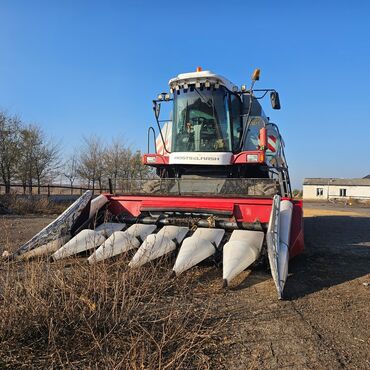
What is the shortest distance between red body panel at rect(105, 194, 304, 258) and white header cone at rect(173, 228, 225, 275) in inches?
29.6

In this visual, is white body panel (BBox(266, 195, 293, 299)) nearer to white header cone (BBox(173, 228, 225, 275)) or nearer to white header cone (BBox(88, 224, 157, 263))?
white header cone (BBox(173, 228, 225, 275))

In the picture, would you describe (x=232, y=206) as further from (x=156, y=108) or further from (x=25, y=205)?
(x=25, y=205)

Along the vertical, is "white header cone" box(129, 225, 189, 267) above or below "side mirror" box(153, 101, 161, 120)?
below

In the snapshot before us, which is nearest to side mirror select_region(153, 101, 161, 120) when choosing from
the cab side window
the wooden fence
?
the cab side window

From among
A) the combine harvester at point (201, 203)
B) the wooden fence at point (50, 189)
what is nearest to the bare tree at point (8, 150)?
the wooden fence at point (50, 189)

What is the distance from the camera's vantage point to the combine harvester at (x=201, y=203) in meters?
5.08

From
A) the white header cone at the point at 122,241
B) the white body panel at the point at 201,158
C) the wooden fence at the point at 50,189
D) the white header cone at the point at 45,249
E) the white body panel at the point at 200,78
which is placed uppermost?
the white body panel at the point at 200,78

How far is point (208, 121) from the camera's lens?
26.7 feet

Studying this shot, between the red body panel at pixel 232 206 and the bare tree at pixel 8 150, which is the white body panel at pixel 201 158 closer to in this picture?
the red body panel at pixel 232 206

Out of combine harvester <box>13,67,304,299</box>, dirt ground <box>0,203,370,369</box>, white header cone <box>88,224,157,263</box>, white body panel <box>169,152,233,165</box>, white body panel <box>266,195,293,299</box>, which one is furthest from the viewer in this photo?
white body panel <box>169,152,233,165</box>

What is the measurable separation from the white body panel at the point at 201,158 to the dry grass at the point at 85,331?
14.8 ft

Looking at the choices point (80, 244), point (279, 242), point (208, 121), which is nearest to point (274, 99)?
point (208, 121)

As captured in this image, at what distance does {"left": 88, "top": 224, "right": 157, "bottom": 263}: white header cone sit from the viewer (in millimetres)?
4936

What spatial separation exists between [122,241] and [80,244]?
0.62 metres
